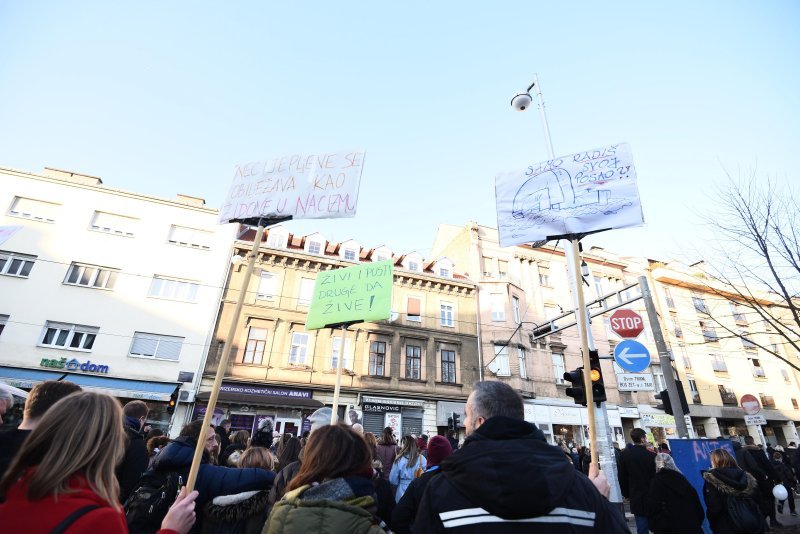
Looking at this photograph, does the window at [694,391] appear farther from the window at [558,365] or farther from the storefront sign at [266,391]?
the storefront sign at [266,391]

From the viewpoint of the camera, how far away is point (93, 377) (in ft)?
59.3

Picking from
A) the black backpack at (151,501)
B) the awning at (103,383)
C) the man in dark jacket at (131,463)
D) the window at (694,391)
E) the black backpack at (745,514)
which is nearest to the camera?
the black backpack at (151,501)

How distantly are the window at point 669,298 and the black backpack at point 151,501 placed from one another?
3724cm

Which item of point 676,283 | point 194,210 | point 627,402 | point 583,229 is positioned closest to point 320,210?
point 583,229

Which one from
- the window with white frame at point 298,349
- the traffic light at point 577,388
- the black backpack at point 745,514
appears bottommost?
the black backpack at point 745,514

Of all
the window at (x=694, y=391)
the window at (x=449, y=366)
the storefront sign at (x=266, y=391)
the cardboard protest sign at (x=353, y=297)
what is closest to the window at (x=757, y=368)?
the window at (x=694, y=391)

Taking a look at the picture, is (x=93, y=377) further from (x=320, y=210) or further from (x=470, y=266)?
(x=470, y=266)

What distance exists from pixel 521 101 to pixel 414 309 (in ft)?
53.1

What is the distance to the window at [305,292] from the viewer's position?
23000 millimetres

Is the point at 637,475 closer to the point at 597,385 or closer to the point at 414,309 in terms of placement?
the point at 597,385

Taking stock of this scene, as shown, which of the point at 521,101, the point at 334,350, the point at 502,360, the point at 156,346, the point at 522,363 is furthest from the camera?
the point at 522,363

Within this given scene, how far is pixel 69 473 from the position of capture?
4.97 ft

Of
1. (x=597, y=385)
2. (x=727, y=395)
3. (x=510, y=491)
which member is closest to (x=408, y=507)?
(x=510, y=491)

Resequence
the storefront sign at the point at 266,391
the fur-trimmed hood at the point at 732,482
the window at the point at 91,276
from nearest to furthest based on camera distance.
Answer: the fur-trimmed hood at the point at 732,482 < the storefront sign at the point at 266,391 < the window at the point at 91,276
